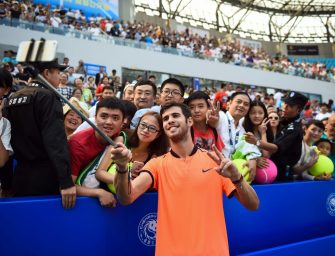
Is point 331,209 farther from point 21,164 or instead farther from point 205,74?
point 205,74

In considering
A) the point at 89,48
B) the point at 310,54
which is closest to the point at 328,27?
the point at 310,54

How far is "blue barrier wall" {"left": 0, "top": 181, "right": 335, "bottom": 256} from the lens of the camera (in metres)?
2.06

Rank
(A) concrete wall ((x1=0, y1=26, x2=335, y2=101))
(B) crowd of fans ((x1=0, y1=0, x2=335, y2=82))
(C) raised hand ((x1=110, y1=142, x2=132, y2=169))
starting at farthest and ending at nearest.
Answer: (A) concrete wall ((x1=0, y1=26, x2=335, y2=101)) → (B) crowd of fans ((x1=0, y1=0, x2=335, y2=82)) → (C) raised hand ((x1=110, y1=142, x2=132, y2=169))

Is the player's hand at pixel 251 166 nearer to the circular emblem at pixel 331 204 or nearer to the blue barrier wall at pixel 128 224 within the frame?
the blue barrier wall at pixel 128 224

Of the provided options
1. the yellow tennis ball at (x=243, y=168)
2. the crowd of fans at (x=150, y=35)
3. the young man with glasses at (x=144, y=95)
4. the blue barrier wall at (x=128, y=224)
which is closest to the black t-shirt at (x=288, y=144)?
the blue barrier wall at (x=128, y=224)

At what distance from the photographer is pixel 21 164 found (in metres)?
2.32

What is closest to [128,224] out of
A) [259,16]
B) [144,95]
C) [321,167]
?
[144,95]

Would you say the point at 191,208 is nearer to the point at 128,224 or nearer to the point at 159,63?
the point at 128,224

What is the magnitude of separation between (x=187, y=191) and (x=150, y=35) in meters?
17.1

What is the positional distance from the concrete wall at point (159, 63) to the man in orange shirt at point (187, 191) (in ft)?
39.5

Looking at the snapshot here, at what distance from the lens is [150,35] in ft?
60.1

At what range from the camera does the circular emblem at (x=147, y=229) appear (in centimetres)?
258

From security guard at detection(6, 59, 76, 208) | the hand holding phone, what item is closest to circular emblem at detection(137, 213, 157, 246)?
the hand holding phone

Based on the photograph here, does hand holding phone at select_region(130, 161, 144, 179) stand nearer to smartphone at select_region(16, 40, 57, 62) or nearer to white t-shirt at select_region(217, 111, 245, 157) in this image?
white t-shirt at select_region(217, 111, 245, 157)
